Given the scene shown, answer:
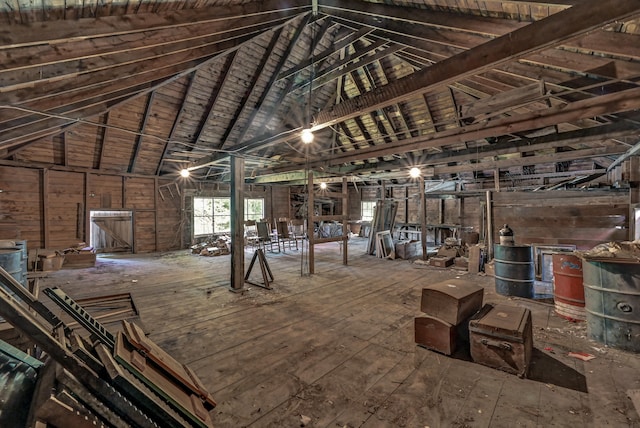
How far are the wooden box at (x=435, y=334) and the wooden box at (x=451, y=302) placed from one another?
0.08m

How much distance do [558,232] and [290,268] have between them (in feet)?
20.9

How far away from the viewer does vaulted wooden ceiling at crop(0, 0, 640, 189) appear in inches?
89.3

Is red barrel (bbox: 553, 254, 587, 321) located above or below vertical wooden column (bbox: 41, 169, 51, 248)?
below

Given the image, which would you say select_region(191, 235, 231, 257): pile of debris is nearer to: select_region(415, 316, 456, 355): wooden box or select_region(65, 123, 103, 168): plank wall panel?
select_region(65, 123, 103, 168): plank wall panel

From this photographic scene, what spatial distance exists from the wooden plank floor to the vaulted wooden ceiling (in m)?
2.88

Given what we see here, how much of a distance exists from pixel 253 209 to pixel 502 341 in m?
12.8

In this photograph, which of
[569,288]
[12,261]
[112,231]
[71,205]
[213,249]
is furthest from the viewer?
[112,231]

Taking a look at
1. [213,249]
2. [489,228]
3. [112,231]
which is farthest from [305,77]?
[112,231]

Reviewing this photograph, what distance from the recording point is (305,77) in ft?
25.9

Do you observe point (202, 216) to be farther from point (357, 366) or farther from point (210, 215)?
point (357, 366)

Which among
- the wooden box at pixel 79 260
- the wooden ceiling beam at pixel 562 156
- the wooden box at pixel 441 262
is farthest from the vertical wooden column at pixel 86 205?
the wooden ceiling beam at pixel 562 156

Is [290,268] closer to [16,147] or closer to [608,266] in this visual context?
[608,266]

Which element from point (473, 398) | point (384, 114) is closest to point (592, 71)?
point (473, 398)

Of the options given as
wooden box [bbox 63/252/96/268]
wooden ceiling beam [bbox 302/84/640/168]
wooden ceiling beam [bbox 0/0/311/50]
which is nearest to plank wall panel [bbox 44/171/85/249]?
wooden box [bbox 63/252/96/268]
